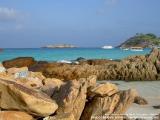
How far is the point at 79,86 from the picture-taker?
34.8 ft

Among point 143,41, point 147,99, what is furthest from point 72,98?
point 143,41

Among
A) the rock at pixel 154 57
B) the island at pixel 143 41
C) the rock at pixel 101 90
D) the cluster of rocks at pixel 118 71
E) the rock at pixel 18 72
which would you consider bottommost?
the island at pixel 143 41

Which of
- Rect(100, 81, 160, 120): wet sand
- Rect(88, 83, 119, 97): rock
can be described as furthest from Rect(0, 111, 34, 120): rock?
Rect(100, 81, 160, 120): wet sand

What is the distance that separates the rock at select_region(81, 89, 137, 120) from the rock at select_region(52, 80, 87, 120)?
0.25 meters

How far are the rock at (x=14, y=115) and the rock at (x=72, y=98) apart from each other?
75 cm

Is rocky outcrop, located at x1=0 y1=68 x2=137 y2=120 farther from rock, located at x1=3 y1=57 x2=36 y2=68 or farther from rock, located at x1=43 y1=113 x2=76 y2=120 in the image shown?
rock, located at x1=3 y1=57 x2=36 y2=68

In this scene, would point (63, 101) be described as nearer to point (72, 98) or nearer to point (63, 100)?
point (63, 100)

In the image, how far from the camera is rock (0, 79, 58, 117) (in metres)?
9.30

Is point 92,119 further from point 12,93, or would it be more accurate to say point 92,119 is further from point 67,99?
point 12,93

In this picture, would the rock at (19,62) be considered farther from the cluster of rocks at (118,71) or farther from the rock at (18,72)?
the rock at (18,72)

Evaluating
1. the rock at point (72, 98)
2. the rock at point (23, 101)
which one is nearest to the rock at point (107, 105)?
the rock at point (72, 98)

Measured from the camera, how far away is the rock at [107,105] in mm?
10582

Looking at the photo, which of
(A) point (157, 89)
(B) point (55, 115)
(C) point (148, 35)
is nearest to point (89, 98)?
(B) point (55, 115)

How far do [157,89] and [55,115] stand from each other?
1160 centimetres
